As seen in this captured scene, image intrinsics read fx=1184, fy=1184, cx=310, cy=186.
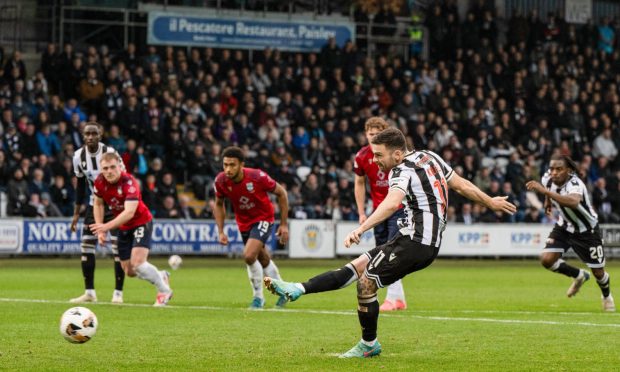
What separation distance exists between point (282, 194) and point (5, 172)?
14.8 metres

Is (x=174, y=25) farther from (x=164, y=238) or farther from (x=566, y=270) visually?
(x=566, y=270)

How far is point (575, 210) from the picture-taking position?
674 inches

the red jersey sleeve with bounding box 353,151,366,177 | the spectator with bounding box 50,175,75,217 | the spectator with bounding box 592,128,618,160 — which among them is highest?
the red jersey sleeve with bounding box 353,151,366,177

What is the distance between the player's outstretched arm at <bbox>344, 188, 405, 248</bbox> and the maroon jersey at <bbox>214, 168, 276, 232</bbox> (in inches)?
241

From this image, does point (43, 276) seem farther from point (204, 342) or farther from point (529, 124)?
point (529, 124)

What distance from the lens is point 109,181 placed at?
54.1 ft

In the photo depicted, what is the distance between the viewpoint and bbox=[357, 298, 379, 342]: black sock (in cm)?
1043

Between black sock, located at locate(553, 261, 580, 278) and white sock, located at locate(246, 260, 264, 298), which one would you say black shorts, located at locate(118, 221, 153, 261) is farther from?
black sock, located at locate(553, 261, 580, 278)

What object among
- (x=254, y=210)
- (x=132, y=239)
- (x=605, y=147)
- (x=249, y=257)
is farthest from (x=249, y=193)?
(x=605, y=147)

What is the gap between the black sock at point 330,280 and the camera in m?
10.4

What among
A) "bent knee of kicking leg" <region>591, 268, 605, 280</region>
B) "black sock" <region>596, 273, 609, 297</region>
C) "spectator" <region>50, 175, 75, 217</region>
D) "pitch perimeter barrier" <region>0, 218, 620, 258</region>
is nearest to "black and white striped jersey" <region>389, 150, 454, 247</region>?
"black sock" <region>596, 273, 609, 297</region>

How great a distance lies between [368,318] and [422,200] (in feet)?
3.75

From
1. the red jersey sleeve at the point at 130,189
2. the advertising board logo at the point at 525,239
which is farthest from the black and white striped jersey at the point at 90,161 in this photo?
the advertising board logo at the point at 525,239

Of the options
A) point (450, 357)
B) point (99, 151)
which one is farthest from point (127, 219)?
point (450, 357)
